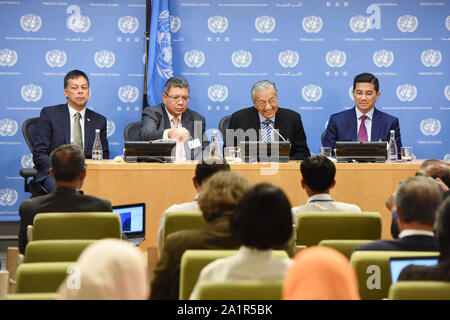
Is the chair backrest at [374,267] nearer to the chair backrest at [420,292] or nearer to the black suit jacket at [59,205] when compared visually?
the chair backrest at [420,292]

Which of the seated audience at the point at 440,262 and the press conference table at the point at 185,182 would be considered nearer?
the seated audience at the point at 440,262

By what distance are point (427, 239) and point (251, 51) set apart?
5152 mm

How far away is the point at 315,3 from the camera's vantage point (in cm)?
769

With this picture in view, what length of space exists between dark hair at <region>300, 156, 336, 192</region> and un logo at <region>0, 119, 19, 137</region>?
4.42 meters

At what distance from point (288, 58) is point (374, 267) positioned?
5311 millimetres

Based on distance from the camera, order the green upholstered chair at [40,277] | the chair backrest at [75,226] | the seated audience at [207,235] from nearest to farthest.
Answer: the green upholstered chair at [40,277]
the seated audience at [207,235]
the chair backrest at [75,226]

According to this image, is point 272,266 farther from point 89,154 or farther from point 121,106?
point 121,106

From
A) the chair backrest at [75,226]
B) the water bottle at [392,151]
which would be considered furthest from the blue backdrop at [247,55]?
the chair backrest at [75,226]

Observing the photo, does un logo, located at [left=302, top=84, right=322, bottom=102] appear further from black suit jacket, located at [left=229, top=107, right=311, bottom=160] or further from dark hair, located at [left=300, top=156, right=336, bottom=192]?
dark hair, located at [left=300, top=156, right=336, bottom=192]

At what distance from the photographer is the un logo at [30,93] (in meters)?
7.44

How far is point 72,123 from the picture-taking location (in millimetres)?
6652

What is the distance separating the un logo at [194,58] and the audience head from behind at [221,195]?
481cm

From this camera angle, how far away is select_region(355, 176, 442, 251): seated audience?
2.80 metres

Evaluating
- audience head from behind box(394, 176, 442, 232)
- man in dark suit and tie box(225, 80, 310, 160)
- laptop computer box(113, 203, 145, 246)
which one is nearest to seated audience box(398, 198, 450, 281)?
audience head from behind box(394, 176, 442, 232)
